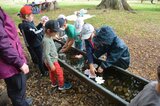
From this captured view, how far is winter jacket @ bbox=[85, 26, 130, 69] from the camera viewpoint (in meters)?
4.27

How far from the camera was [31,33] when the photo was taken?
17.0 ft

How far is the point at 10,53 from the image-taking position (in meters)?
2.88

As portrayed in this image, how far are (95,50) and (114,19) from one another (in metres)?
7.51

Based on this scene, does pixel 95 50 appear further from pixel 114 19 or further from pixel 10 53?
pixel 114 19

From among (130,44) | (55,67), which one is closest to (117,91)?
(55,67)

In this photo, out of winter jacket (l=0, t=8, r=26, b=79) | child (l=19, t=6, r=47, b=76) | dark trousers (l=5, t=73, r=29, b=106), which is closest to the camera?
winter jacket (l=0, t=8, r=26, b=79)

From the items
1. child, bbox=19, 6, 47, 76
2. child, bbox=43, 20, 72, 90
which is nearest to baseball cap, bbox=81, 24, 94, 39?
child, bbox=43, 20, 72, 90

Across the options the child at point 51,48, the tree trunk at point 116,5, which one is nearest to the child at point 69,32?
the child at point 51,48

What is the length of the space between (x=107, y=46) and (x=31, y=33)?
1670mm

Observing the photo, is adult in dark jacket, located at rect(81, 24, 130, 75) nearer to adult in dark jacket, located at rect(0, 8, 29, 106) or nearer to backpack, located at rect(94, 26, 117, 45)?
backpack, located at rect(94, 26, 117, 45)

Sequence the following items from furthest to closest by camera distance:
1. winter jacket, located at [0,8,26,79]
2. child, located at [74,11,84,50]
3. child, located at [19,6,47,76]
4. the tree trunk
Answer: the tree trunk, child, located at [74,11,84,50], child, located at [19,6,47,76], winter jacket, located at [0,8,26,79]

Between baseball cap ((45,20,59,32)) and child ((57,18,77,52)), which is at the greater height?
baseball cap ((45,20,59,32))

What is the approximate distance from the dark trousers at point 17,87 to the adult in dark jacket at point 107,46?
1.61 metres

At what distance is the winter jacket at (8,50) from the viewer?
2.84 metres
